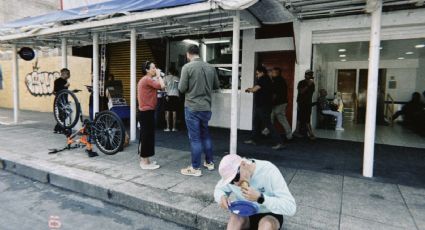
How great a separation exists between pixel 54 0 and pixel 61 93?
830 inches

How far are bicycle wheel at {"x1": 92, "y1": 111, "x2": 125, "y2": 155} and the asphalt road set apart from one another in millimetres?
1418

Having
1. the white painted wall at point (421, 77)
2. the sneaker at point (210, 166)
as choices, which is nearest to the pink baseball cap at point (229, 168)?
the sneaker at point (210, 166)

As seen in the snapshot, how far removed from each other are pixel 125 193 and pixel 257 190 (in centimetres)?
224

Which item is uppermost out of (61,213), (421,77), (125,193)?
(421,77)

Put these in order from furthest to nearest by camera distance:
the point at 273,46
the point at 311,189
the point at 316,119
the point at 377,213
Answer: the point at 316,119 < the point at 273,46 < the point at 311,189 < the point at 377,213

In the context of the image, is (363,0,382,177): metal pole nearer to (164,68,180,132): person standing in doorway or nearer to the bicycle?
the bicycle

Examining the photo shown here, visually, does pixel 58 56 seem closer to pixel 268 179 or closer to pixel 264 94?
pixel 264 94

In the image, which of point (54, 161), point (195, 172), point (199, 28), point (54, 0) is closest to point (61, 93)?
point (54, 161)

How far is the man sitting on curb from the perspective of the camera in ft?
7.55

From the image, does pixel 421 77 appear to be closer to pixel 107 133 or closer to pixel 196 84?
pixel 196 84

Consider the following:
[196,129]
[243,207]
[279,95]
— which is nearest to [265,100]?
[279,95]

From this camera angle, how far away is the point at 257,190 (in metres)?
2.48

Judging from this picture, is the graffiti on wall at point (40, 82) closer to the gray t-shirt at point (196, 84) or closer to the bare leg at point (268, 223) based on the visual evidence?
the gray t-shirt at point (196, 84)

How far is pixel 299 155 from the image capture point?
602 centimetres
